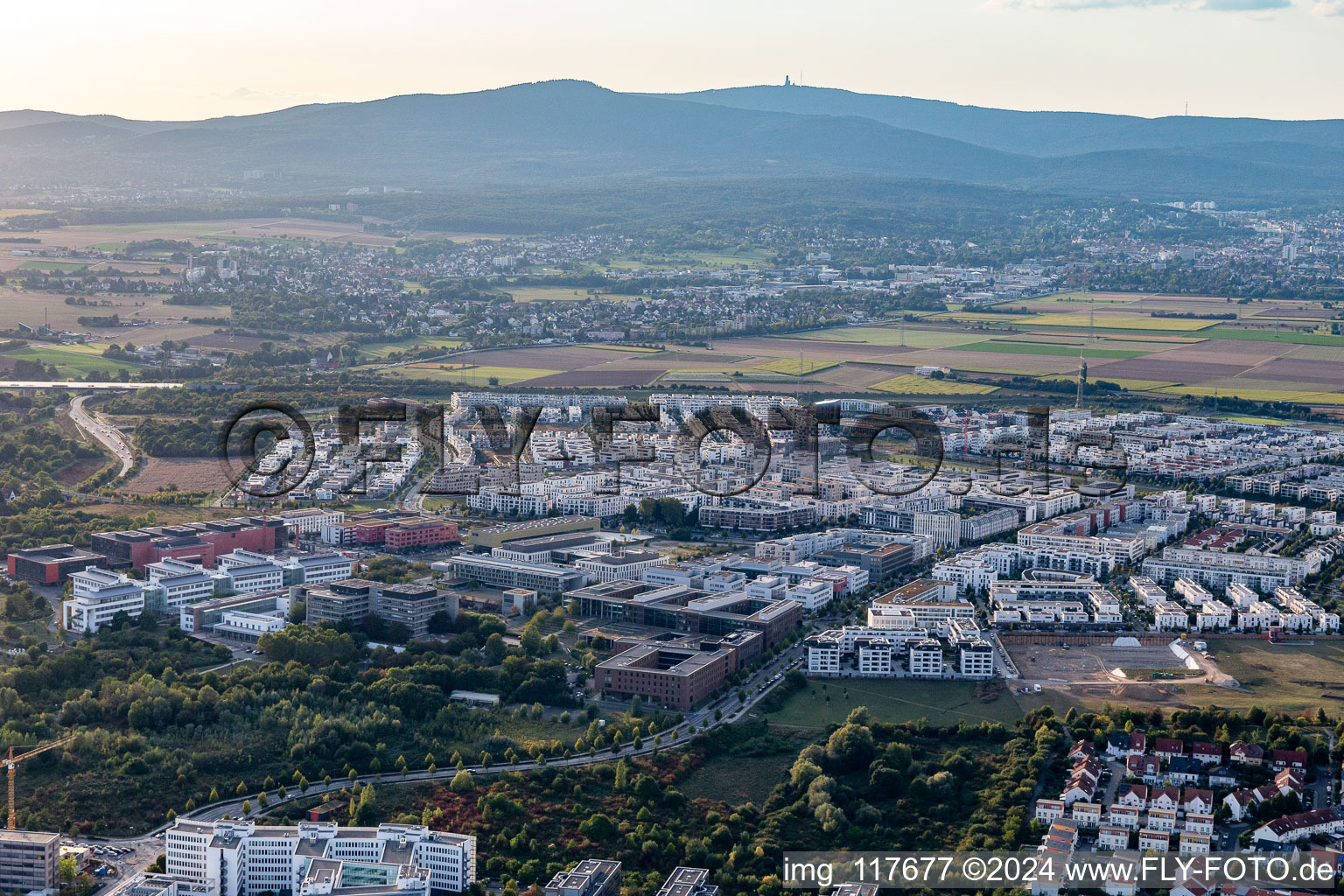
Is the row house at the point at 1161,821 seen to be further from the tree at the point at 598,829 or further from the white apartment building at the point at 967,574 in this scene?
the white apartment building at the point at 967,574

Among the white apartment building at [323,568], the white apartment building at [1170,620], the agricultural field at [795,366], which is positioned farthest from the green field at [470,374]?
the white apartment building at [1170,620]

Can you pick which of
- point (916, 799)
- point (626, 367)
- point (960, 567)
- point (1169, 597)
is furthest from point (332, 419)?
point (916, 799)

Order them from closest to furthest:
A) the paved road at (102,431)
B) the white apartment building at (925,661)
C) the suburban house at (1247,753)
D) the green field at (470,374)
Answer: the suburban house at (1247,753)
the white apartment building at (925,661)
the paved road at (102,431)
the green field at (470,374)

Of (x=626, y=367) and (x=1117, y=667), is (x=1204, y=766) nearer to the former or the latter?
(x=1117, y=667)

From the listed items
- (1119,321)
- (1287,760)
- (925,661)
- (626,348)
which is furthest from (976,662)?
(1119,321)

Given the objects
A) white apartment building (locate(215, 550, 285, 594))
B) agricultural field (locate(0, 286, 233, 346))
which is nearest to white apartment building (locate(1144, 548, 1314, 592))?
white apartment building (locate(215, 550, 285, 594))

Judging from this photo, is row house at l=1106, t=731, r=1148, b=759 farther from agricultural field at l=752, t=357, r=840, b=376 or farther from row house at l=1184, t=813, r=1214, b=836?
agricultural field at l=752, t=357, r=840, b=376

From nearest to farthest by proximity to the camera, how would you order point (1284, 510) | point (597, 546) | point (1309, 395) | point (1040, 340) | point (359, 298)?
1. point (597, 546)
2. point (1284, 510)
3. point (1309, 395)
4. point (1040, 340)
5. point (359, 298)
